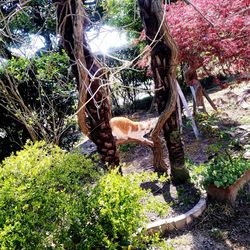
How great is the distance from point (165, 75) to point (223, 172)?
49.3 inches

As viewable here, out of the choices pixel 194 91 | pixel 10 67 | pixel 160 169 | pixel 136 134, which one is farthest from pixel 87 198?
pixel 194 91

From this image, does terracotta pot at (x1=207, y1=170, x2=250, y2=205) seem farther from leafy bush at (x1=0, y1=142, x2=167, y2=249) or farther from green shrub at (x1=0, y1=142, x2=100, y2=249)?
green shrub at (x1=0, y1=142, x2=100, y2=249)

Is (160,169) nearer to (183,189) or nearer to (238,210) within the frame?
(183,189)

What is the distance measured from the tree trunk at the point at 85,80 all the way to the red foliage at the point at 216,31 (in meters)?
2.09

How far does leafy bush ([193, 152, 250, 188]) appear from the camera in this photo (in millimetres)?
2868

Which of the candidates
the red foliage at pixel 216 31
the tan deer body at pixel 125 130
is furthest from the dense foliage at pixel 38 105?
the red foliage at pixel 216 31

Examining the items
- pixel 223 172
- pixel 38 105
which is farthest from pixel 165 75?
pixel 38 105

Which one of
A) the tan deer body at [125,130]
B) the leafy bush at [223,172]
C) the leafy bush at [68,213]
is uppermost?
the leafy bush at [68,213]

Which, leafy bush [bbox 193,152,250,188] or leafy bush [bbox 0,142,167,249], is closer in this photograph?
leafy bush [bbox 0,142,167,249]

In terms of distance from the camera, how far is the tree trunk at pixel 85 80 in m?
2.23

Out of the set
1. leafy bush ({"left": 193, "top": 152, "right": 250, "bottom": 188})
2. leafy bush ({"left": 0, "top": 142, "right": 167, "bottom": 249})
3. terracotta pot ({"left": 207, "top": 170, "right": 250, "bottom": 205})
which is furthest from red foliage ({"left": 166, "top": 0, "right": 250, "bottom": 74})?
leafy bush ({"left": 0, "top": 142, "right": 167, "bottom": 249})

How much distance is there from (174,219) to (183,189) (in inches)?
24.3

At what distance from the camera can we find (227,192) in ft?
9.38

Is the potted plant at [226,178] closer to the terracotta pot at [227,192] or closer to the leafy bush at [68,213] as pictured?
the terracotta pot at [227,192]
